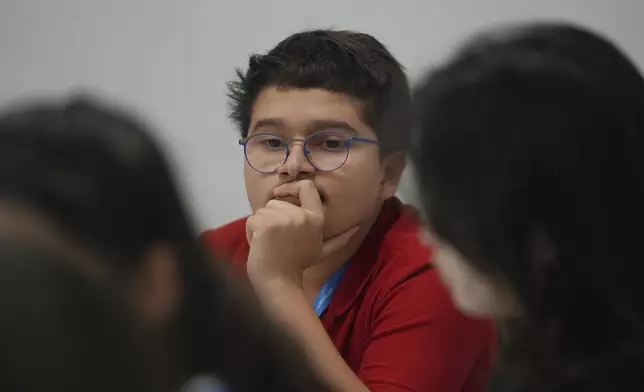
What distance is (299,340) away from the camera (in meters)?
0.41

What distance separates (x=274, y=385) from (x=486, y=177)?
0.22 metres

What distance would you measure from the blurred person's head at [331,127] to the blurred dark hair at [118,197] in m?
0.54

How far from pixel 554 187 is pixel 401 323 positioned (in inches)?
16.6

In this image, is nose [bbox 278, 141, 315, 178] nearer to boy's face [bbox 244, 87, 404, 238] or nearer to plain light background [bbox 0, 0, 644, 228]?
boy's face [bbox 244, 87, 404, 238]

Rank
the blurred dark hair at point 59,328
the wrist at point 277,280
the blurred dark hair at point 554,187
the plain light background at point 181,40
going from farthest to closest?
1. the plain light background at point 181,40
2. the wrist at point 277,280
3. the blurred dark hair at point 554,187
4. the blurred dark hair at point 59,328

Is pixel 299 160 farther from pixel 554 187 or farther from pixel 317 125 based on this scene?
pixel 554 187

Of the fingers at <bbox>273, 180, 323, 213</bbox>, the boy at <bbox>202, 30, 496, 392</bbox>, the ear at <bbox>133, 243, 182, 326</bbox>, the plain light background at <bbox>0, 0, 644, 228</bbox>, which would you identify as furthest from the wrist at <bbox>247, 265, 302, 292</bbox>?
the plain light background at <bbox>0, 0, 644, 228</bbox>

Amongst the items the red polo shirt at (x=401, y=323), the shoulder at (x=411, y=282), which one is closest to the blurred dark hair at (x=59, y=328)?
the red polo shirt at (x=401, y=323)

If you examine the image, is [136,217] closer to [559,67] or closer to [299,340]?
[299,340]

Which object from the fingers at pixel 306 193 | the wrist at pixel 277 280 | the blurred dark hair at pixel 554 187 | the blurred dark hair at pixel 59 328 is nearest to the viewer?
the blurred dark hair at pixel 59 328

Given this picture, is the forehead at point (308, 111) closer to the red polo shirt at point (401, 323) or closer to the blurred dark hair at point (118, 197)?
the red polo shirt at point (401, 323)

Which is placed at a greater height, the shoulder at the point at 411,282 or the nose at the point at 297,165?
the nose at the point at 297,165

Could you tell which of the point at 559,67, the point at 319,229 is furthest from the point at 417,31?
the point at 559,67

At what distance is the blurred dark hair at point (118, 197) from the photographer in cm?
28
